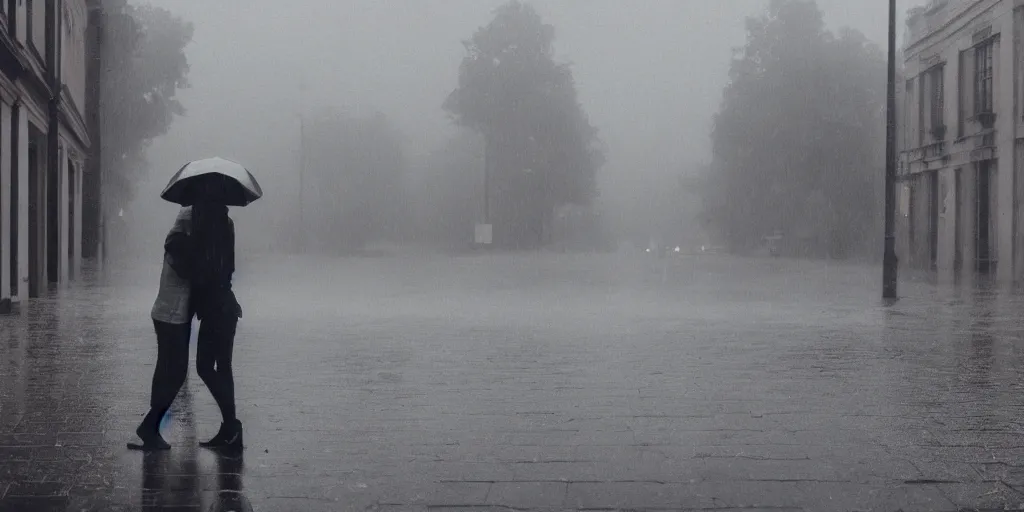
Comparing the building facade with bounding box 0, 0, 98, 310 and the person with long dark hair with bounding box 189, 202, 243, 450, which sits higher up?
the building facade with bounding box 0, 0, 98, 310

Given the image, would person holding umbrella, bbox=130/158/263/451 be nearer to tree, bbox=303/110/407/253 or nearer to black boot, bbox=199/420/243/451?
black boot, bbox=199/420/243/451

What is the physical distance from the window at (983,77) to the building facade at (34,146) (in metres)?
24.1

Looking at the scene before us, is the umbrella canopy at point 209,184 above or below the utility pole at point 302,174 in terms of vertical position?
below

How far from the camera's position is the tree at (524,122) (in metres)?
65.5

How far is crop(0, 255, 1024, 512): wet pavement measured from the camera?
550 cm

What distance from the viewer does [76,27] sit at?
106 ft

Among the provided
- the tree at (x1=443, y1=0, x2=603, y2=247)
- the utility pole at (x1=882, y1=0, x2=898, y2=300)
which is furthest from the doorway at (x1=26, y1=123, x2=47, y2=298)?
the tree at (x1=443, y1=0, x2=603, y2=247)

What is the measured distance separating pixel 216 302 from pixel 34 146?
18012 millimetres

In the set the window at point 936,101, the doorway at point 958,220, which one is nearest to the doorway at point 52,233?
the doorway at point 958,220

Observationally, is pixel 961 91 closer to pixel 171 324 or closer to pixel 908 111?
pixel 908 111

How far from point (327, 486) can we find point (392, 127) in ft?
252

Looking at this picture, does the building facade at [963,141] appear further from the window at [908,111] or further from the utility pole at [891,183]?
the utility pole at [891,183]

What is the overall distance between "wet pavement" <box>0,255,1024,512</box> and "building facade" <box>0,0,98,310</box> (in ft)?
7.53

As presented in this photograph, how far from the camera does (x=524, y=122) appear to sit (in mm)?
66562
